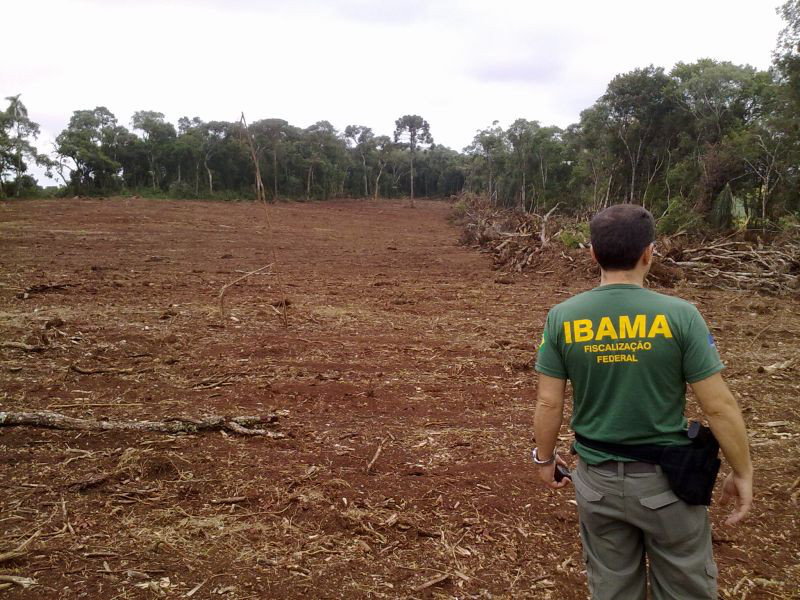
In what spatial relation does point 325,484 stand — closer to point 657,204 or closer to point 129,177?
point 657,204

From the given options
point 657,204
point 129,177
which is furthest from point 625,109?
point 129,177

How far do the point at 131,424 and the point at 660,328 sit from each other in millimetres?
3870

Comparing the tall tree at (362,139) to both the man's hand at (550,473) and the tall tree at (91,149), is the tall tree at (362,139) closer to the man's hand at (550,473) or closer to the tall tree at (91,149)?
the tall tree at (91,149)

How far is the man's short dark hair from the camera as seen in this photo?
1737 mm

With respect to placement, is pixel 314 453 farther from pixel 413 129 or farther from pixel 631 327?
→ pixel 413 129

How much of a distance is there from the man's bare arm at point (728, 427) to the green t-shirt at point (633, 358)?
0.05m

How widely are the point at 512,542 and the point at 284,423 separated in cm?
217

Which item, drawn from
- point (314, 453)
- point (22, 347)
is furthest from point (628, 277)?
point (22, 347)

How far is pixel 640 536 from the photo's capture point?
5.97 ft

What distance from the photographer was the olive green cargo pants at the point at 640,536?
1695mm

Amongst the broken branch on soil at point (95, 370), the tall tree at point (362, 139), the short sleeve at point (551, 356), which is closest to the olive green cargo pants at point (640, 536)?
the short sleeve at point (551, 356)

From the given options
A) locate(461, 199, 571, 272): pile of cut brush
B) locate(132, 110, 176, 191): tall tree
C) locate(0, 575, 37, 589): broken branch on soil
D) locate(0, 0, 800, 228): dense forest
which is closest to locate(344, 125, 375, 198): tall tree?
locate(0, 0, 800, 228): dense forest

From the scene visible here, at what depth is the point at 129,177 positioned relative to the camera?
4728 cm

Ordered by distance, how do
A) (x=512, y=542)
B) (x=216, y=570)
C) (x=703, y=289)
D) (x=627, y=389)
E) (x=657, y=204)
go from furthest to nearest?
(x=657, y=204) → (x=703, y=289) → (x=512, y=542) → (x=216, y=570) → (x=627, y=389)
